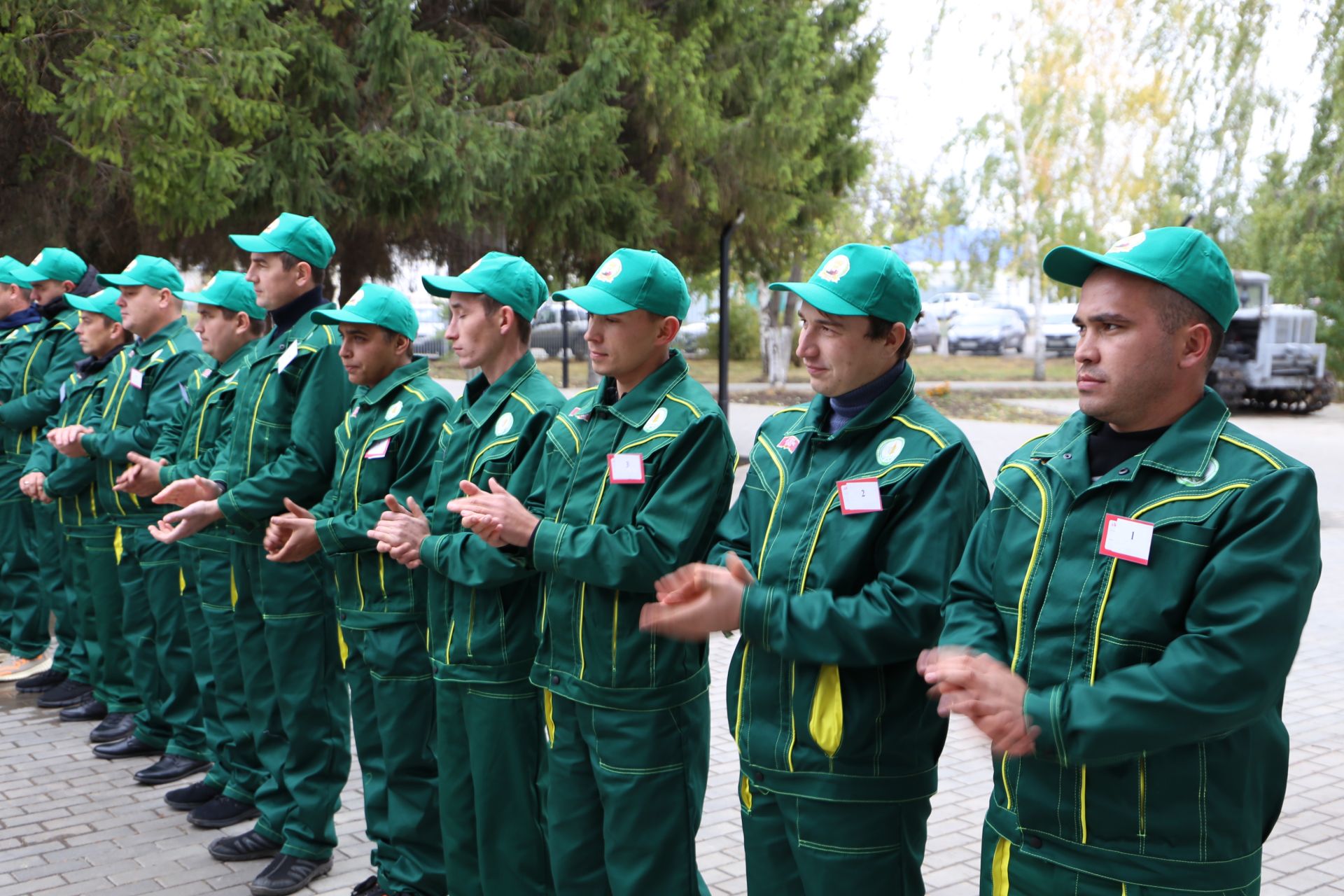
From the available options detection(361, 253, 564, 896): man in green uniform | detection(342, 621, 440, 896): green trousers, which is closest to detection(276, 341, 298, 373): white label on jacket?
detection(361, 253, 564, 896): man in green uniform

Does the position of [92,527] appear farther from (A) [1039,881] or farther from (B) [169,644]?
(A) [1039,881]

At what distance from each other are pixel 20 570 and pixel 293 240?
4.36 meters

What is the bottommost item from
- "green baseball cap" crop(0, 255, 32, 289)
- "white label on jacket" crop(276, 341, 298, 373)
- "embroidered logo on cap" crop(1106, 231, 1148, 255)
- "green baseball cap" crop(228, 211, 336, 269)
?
"white label on jacket" crop(276, 341, 298, 373)

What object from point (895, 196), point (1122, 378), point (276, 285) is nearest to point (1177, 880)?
point (1122, 378)

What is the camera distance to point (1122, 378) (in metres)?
2.48

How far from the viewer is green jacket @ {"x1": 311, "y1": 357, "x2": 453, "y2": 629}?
4.46 metres

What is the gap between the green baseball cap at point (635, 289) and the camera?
3.76 metres

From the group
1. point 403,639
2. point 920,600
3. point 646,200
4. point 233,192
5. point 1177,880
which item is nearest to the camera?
point 1177,880

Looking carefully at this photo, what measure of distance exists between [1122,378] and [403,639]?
9.28 ft

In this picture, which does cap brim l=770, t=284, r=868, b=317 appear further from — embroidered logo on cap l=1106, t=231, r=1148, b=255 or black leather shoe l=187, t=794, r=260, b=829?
black leather shoe l=187, t=794, r=260, b=829

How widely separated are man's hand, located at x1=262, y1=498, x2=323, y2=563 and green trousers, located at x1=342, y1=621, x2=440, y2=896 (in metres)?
0.41

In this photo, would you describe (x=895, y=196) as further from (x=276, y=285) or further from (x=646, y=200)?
(x=276, y=285)

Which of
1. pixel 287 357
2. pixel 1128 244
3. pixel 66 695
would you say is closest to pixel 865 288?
pixel 1128 244

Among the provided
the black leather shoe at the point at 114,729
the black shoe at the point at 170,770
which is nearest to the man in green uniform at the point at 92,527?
the black leather shoe at the point at 114,729
